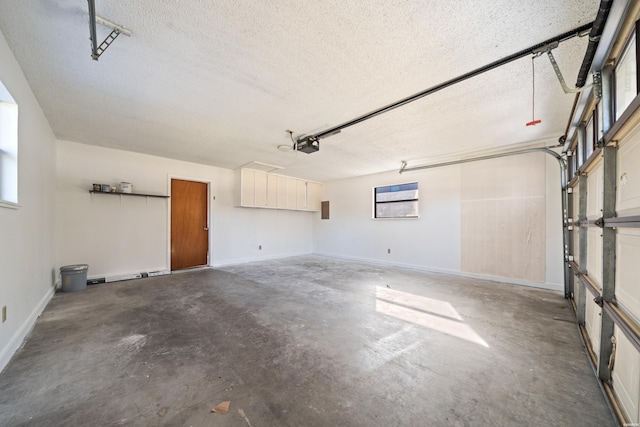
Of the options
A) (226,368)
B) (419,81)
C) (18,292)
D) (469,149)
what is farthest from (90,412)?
(469,149)

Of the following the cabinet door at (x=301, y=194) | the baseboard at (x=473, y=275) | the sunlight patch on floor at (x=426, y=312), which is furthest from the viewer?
the cabinet door at (x=301, y=194)

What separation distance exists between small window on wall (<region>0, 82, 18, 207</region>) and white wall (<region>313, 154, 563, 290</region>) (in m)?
6.33

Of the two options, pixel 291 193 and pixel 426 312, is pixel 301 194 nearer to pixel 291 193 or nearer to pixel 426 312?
pixel 291 193

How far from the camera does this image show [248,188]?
6242 mm

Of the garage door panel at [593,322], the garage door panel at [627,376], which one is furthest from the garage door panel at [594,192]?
the garage door panel at [627,376]

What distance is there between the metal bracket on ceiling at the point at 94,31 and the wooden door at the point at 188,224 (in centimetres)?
401

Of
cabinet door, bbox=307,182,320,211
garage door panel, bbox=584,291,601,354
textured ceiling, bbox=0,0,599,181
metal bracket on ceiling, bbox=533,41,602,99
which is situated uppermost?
textured ceiling, bbox=0,0,599,181

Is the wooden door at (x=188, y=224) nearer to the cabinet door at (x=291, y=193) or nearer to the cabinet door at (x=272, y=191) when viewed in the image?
the cabinet door at (x=272, y=191)

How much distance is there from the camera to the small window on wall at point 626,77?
1.29 metres

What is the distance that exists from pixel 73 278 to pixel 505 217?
778 centimetres

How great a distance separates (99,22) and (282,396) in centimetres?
289

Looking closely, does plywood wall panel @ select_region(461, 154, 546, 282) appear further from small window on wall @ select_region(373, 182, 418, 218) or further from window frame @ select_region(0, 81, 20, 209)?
window frame @ select_region(0, 81, 20, 209)

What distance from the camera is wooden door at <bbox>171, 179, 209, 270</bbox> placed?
17.9 ft

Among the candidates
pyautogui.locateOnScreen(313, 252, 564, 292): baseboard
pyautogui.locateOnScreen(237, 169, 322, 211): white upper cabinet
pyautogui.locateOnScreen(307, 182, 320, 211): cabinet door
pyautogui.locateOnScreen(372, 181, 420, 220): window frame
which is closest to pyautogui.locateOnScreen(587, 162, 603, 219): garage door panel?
pyautogui.locateOnScreen(313, 252, 564, 292): baseboard
